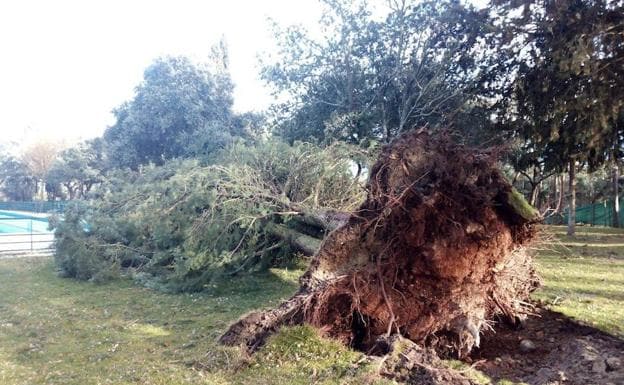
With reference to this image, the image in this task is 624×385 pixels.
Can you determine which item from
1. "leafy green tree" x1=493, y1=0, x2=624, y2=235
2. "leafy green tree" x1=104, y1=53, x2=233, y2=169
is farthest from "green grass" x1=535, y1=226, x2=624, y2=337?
"leafy green tree" x1=104, y1=53, x2=233, y2=169

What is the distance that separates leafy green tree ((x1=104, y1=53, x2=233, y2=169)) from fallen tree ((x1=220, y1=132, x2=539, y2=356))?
14883 mm

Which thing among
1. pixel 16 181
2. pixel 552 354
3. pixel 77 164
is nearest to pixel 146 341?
pixel 552 354

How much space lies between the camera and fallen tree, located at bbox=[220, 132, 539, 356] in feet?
16.7

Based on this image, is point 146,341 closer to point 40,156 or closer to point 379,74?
point 379,74

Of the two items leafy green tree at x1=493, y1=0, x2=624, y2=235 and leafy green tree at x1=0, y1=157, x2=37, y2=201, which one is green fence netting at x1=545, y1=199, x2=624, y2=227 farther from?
leafy green tree at x1=0, y1=157, x2=37, y2=201

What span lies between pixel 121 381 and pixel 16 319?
372 cm

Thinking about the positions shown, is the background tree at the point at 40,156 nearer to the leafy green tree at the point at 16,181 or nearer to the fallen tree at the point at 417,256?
the leafy green tree at the point at 16,181

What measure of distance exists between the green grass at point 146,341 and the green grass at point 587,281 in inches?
131

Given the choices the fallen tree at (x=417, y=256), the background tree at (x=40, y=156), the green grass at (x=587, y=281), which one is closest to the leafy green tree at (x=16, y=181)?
the background tree at (x=40, y=156)

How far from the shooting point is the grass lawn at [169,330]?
173 inches

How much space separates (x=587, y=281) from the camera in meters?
8.93

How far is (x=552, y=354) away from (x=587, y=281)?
4.57 m

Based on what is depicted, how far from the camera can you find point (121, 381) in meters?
4.24

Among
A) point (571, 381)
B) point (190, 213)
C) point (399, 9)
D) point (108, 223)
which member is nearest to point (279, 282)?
point (190, 213)
